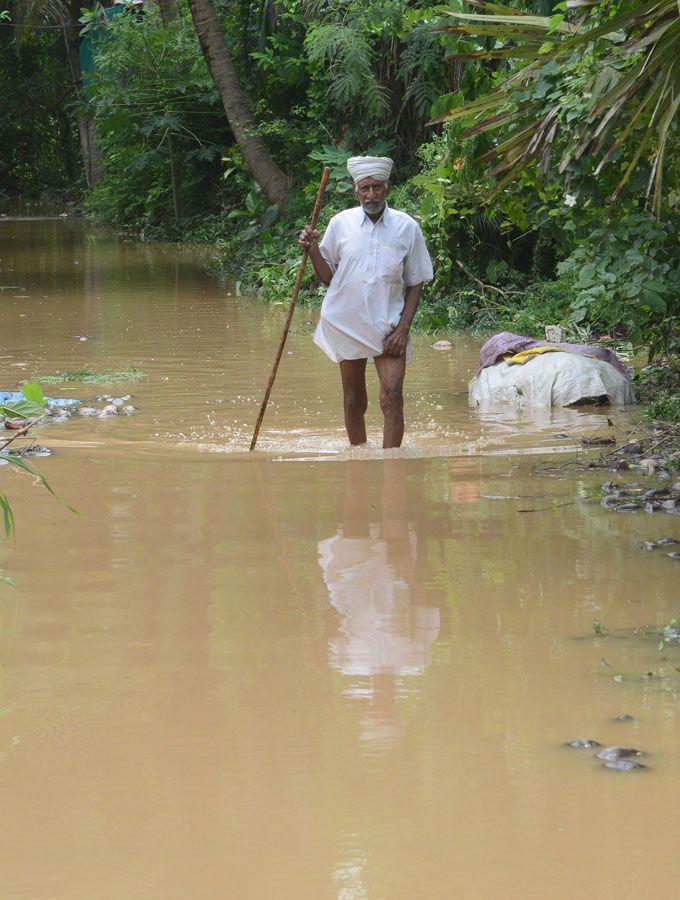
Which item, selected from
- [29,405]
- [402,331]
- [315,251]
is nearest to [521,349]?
[402,331]

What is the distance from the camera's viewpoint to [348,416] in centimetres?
664

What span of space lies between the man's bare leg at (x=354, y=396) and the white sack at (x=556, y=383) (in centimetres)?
171

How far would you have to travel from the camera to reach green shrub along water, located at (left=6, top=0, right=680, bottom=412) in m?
5.41

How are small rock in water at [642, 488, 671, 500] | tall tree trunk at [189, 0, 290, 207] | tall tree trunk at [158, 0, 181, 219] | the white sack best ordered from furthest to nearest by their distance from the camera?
tall tree trunk at [158, 0, 181, 219], tall tree trunk at [189, 0, 290, 207], the white sack, small rock in water at [642, 488, 671, 500]

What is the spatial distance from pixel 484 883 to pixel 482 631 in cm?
136

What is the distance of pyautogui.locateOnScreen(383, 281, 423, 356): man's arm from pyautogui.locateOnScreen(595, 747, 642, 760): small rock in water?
143 inches

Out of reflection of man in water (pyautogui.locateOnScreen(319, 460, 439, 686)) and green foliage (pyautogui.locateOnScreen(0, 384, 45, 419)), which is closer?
green foliage (pyautogui.locateOnScreen(0, 384, 45, 419))

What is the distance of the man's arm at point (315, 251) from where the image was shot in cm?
613

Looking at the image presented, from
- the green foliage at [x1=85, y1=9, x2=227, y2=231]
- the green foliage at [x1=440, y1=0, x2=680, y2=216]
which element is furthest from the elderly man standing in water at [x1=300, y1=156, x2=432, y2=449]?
the green foliage at [x1=85, y1=9, x2=227, y2=231]

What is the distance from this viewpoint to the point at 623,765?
2852mm

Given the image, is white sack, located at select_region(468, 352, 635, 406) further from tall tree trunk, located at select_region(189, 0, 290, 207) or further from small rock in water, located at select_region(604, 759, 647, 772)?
tall tree trunk, located at select_region(189, 0, 290, 207)

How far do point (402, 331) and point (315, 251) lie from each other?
0.60m

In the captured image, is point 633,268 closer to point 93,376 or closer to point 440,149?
point 93,376

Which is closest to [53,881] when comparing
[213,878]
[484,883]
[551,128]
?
[213,878]
